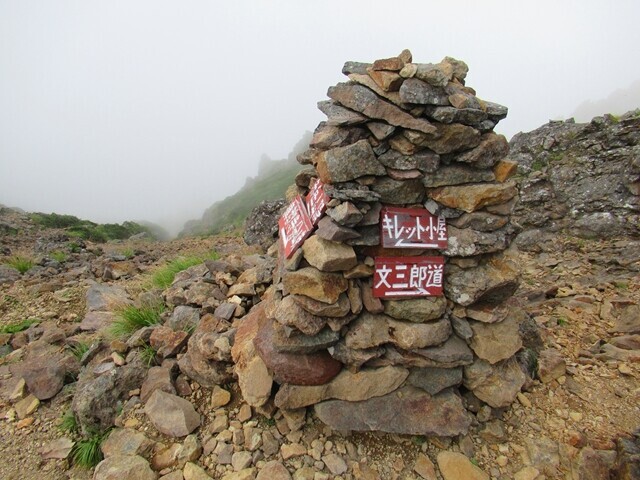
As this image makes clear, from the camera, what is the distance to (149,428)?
171 inches

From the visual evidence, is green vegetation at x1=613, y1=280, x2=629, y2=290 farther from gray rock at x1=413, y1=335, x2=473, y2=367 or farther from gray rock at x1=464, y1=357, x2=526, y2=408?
gray rock at x1=413, y1=335, x2=473, y2=367

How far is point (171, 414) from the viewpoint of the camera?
437 centimetres

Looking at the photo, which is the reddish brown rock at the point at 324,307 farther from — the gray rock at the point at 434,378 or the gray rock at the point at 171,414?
the gray rock at the point at 171,414

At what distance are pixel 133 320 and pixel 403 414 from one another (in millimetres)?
4870

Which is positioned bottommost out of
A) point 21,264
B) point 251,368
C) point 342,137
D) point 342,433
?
point 342,433

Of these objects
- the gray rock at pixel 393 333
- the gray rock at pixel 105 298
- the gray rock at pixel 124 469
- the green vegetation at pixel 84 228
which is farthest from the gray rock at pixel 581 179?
the green vegetation at pixel 84 228

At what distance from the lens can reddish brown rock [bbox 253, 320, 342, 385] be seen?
401 centimetres

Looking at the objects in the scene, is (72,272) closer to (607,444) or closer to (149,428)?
(149,428)

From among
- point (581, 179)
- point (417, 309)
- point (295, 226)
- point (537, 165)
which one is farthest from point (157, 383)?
point (537, 165)

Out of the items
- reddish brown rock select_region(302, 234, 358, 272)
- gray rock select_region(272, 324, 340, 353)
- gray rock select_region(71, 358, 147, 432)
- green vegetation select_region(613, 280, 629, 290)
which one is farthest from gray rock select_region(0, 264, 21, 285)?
green vegetation select_region(613, 280, 629, 290)

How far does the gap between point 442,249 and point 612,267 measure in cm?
620

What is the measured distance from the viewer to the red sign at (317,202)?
13.3 feet

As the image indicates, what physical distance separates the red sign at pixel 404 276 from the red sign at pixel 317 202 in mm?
889

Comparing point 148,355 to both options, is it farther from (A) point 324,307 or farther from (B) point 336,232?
(B) point 336,232
